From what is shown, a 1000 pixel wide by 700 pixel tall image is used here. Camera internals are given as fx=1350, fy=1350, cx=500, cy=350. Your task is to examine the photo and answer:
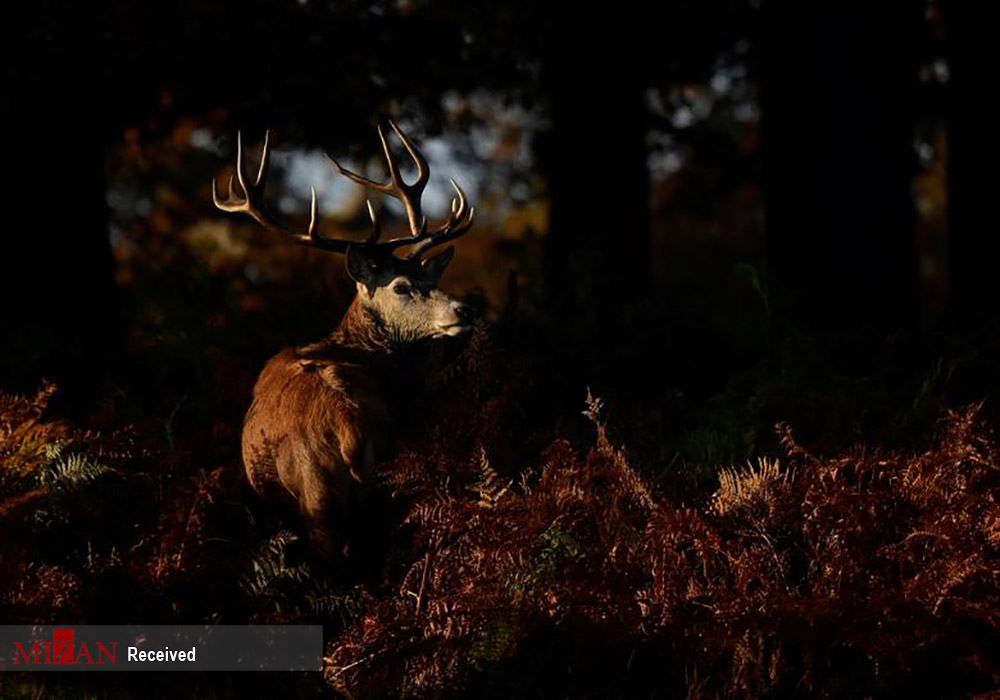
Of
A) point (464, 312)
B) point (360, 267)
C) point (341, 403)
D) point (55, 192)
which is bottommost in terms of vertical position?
point (341, 403)

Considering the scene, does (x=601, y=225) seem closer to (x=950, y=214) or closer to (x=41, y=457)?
(x=950, y=214)

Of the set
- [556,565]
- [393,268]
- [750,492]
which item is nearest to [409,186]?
[393,268]

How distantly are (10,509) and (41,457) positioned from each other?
39 cm

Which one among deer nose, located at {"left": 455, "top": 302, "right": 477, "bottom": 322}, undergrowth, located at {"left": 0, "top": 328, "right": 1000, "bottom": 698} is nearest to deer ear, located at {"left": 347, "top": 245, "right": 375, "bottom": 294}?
deer nose, located at {"left": 455, "top": 302, "right": 477, "bottom": 322}

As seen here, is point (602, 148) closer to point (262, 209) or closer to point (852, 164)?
point (852, 164)

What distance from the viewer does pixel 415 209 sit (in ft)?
22.4

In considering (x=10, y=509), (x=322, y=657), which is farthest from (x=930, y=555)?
(x=10, y=509)

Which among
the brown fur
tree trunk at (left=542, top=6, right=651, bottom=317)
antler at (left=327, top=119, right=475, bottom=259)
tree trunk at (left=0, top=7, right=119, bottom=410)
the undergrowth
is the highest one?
tree trunk at (left=542, top=6, right=651, bottom=317)

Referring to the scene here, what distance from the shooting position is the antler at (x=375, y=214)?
638cm

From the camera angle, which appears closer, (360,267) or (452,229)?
(360,267)

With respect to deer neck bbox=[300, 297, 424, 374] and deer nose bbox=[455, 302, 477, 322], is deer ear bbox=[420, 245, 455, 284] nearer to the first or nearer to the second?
deer neck bbox=[300, 297, 424, 374]

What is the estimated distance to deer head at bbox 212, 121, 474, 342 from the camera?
6234 millimetres

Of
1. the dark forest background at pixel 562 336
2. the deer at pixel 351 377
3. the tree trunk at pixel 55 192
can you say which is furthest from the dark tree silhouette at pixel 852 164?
the tree trunk at pixel 55 192

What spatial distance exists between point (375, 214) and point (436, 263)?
0.41m
